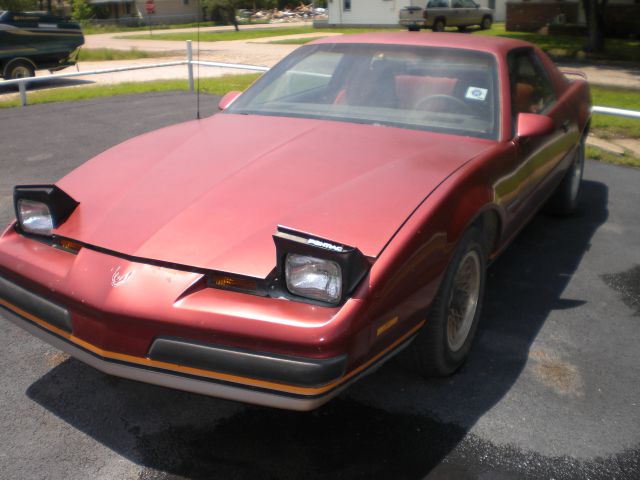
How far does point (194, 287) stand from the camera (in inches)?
97.0

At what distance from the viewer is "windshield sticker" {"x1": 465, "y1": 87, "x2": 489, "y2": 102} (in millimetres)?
3809

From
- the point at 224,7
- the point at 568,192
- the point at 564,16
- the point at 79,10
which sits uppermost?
the point at 79,10

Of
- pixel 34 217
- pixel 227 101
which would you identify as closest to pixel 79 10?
pixel 227 101

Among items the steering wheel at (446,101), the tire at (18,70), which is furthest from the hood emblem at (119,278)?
the tire at (18,70)

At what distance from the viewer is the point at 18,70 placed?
14883 mm

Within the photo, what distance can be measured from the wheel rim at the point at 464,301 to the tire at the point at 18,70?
45.8ft

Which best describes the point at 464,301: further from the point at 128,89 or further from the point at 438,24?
the point at 438,24

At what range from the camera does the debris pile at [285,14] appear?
193 feet

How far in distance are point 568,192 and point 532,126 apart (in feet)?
6.89

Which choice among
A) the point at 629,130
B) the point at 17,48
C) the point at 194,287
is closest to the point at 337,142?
the point at 194,287

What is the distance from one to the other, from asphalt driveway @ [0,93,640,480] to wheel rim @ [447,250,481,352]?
0.66 feet

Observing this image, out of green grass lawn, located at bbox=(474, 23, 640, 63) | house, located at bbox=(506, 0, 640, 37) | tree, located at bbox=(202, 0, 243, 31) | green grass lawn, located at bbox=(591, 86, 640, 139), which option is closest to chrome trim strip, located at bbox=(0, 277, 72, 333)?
green grass lawn, located at bbox=(591, 86, 640, 139)

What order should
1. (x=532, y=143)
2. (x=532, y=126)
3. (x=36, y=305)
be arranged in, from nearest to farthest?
(x=36, y=305) < (x=532, y=126) < (x=532, y=143)

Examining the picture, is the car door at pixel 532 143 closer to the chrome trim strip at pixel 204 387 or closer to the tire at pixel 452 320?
the tire at pixel 452 320
